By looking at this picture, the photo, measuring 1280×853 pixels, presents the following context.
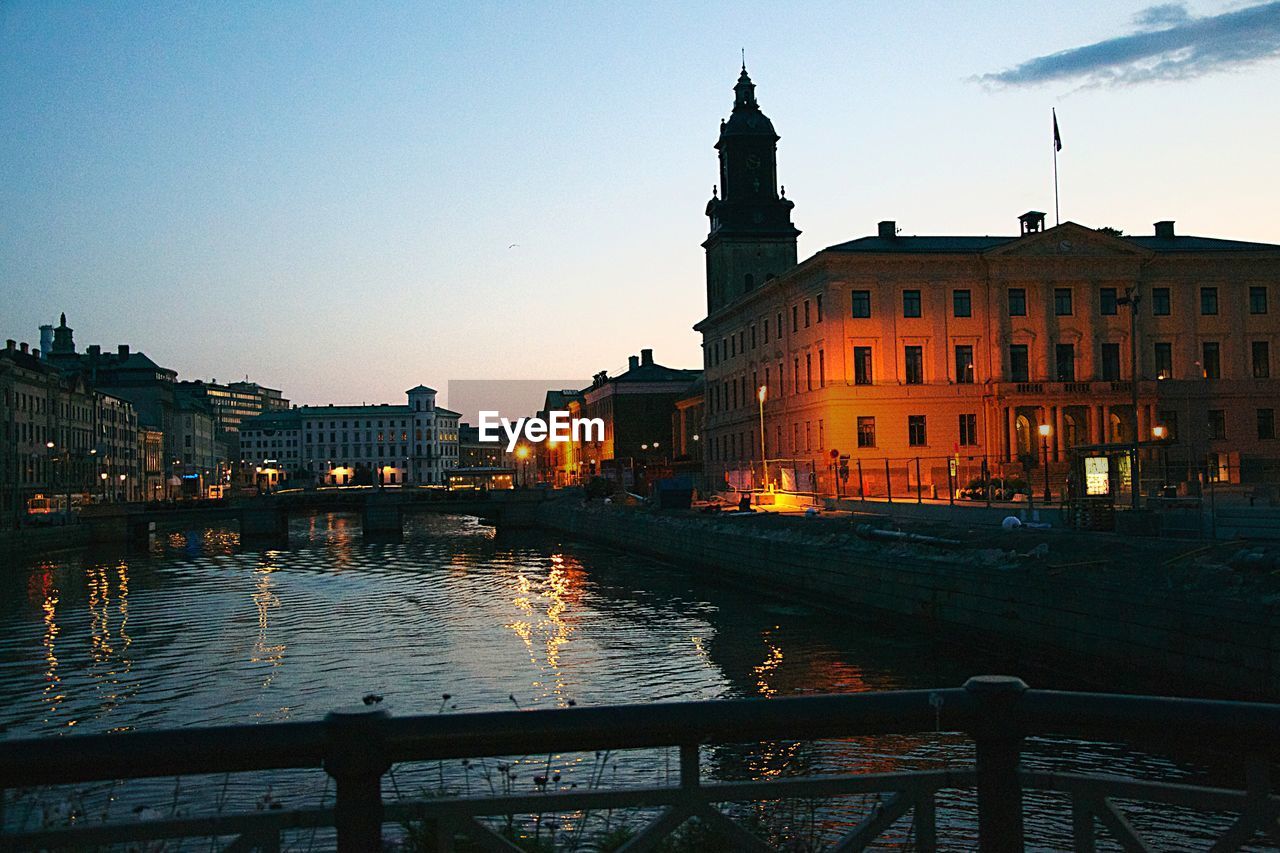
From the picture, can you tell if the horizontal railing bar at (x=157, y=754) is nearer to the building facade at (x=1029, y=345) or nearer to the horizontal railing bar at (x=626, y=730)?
the horizontal railing bar at (x=626, y=730)

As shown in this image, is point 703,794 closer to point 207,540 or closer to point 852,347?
point 852,347

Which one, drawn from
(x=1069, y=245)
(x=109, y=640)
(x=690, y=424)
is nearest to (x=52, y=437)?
(x=690, y=424)

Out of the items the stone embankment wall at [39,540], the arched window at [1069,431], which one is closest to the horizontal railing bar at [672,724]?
the arched window at [1069,431]

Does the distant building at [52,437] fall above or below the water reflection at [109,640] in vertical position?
above

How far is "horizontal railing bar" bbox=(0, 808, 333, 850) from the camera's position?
13.0 ft

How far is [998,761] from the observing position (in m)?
3.95

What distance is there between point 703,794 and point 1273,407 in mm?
82185

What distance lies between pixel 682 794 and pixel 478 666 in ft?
85.8

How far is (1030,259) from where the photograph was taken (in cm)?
7319

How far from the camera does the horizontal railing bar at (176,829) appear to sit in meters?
3.96

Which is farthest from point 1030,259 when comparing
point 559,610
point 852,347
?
point 559,610

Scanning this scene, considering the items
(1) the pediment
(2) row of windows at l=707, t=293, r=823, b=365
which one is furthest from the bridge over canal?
(1) the pediment

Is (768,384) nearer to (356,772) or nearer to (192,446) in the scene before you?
(356,772)

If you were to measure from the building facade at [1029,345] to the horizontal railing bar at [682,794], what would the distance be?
6464 cm
